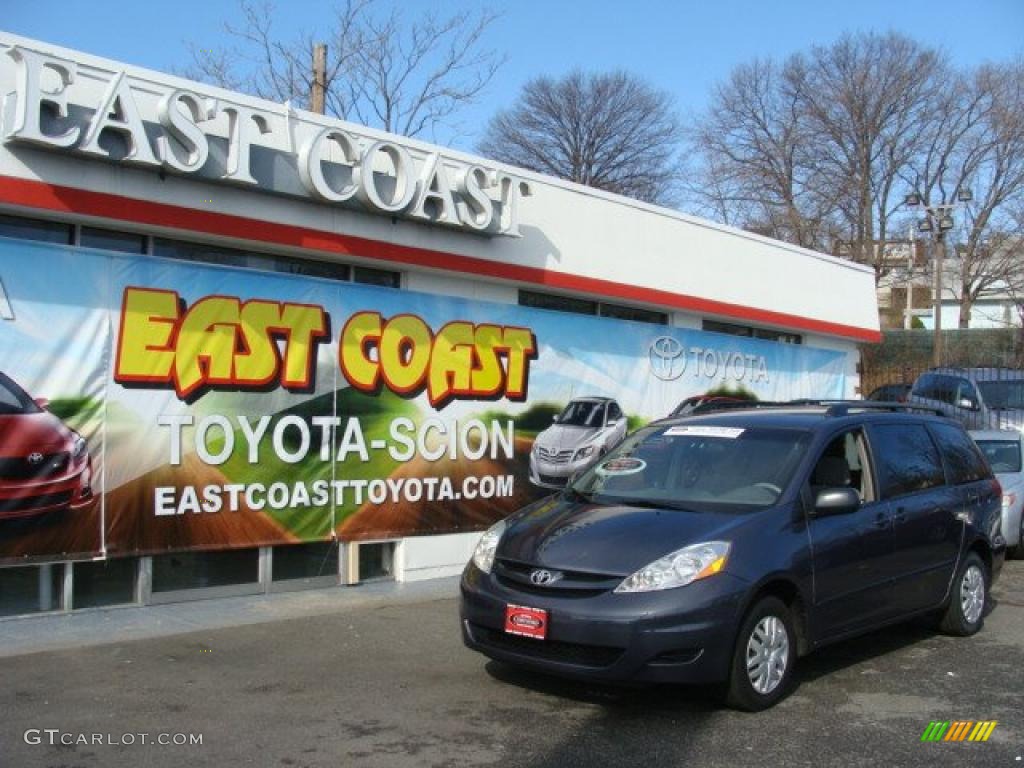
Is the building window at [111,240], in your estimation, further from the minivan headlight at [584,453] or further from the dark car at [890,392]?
the dark car at [890,392]

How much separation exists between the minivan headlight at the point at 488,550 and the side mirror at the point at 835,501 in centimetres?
198

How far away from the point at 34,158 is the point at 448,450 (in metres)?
4.93

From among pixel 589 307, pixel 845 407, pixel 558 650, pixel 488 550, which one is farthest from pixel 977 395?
pixel 558 650

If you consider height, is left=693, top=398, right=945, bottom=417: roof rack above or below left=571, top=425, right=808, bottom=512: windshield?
above

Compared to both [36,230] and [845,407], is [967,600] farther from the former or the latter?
[36,230]

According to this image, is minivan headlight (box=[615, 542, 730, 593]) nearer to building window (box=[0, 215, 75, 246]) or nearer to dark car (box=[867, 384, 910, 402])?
building window (box=[0, 215, 75, 246])

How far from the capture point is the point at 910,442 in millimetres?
7844

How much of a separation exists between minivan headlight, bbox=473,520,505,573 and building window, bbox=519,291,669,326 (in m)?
5.87

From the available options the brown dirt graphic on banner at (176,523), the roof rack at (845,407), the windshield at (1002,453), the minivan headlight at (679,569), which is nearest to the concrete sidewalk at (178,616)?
the brown dirt graphic on banner at (176,523)

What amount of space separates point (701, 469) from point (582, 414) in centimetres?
564

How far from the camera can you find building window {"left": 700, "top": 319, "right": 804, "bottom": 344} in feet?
51.3

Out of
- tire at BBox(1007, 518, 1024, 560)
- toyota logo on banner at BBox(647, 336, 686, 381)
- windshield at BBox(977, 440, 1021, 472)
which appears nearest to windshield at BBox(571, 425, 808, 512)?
toyota logo on banner at BBox(647, 336, 686, 381)

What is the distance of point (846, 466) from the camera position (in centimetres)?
705

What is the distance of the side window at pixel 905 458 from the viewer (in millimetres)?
7336
